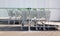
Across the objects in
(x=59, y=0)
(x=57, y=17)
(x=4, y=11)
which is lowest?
(x=57, y=17)

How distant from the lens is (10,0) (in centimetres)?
789

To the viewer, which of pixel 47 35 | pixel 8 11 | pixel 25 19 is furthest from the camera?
pixel 8 11

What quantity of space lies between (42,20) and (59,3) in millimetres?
3036

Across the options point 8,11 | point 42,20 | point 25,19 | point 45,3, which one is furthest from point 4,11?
point 45,3

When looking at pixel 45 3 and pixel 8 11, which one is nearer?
pixel 8 11

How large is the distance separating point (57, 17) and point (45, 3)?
115cm

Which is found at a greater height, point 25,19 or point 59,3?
point 59,3

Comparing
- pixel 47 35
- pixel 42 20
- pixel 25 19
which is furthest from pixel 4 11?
pixel 47 35

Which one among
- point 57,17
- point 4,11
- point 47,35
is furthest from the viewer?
point 57,17

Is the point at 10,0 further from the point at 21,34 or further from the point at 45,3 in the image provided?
the point at 21,34

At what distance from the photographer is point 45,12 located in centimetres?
A: 541

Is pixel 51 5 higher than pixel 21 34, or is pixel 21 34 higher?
pixel 51 5

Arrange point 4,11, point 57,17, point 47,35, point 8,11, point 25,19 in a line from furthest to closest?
point 57,17 < point 4,11 < point 8,11 < point 25,19 < point 47,35

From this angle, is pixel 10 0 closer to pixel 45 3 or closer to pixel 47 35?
pixel 45 3
